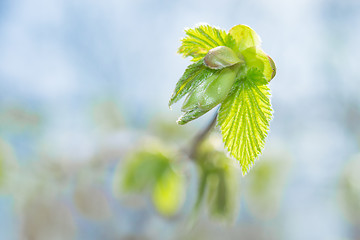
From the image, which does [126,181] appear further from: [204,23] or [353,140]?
[353,140]

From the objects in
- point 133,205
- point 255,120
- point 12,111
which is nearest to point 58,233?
point 133,205

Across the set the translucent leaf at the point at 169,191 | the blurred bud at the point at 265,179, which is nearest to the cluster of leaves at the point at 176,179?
the translucent leaf at the point at 169,191

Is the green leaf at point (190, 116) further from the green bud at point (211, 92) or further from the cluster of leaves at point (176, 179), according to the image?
the cluster of leaves at point (176, 179)

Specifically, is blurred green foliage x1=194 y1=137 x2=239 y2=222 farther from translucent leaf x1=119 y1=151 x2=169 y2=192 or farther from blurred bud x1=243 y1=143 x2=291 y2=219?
blurred bud x1=243 y1=143 x2=291 y2=219

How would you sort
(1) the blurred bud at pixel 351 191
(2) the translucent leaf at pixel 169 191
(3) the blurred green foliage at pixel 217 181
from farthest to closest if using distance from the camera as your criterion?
1. (1) the blurred bud at pixel 351 191
2. (2) the translucent leaf at pixel 169 191
3. (3) the blurred green foliage at pixel 217 181

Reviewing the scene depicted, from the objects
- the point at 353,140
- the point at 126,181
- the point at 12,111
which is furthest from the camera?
the point at 353,140

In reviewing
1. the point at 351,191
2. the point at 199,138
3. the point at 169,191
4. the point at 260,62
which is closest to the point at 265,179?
the point at 169,191

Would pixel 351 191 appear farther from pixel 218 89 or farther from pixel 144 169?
pixel 218 89
